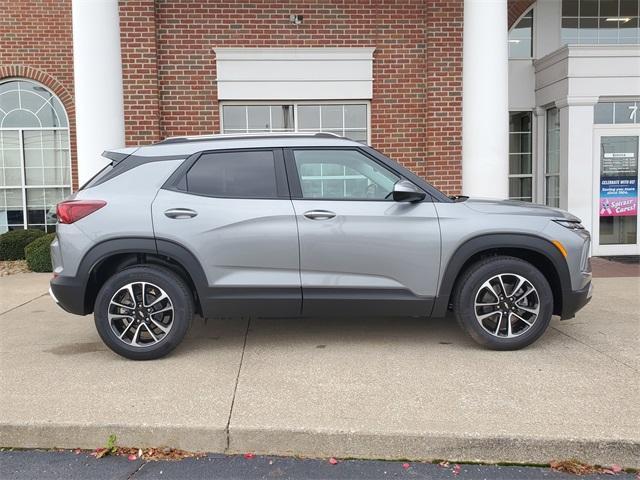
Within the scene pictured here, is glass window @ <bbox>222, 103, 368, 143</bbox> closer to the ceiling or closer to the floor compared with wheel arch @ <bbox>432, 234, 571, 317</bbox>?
closer to the ceiling

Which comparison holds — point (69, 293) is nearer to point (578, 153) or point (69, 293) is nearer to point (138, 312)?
point (138, 312)

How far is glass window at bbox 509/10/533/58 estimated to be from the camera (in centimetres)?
991

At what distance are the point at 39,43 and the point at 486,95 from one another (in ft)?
25.9

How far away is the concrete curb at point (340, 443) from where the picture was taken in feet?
10.4

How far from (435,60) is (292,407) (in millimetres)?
6472

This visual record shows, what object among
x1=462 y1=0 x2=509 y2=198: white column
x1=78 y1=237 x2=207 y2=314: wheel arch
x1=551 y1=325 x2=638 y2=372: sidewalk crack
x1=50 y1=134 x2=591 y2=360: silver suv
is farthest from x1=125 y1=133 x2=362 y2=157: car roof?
x1=462 y1=0 x2=509 y2=198: white column

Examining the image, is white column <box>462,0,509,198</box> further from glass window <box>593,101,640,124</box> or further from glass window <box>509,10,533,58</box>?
glass window <box>593,101,640,124</box>

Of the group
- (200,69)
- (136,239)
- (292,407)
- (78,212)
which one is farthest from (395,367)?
(200,69)

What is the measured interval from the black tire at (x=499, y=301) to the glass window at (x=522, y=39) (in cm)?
666

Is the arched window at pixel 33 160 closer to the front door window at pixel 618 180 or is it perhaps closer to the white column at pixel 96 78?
the white column at pixel 96 78

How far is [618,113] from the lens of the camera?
941cm

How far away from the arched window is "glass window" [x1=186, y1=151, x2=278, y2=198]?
7127 millimetres

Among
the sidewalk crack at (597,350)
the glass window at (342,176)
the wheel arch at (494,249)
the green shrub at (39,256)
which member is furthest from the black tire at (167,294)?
the green shrub at (39,256)

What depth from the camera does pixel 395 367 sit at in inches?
172
